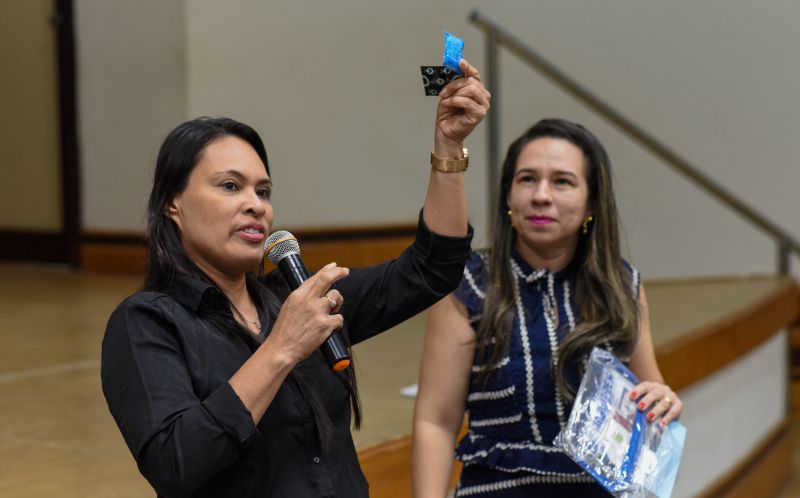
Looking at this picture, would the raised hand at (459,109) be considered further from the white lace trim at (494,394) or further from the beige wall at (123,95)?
the beige wall at (123,95)

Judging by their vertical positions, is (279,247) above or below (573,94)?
below

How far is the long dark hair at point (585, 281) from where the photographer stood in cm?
207

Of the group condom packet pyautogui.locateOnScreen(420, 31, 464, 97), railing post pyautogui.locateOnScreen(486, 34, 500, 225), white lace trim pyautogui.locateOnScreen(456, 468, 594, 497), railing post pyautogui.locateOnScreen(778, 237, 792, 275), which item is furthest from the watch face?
railing post pyautogui.locateOnScreen(778, 237, 792, 275)

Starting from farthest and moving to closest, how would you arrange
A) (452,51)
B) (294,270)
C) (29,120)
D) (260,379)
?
(29,120), (452,51), (294,270), (260,379)

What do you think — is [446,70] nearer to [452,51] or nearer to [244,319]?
[452,51]

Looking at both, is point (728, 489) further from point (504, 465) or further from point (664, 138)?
point (664, 138)

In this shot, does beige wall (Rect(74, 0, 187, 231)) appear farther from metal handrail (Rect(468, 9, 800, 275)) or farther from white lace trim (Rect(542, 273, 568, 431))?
white lace trim (Rect(542, 273, 568, 431))

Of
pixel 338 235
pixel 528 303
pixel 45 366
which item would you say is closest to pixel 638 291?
pixel 528 303

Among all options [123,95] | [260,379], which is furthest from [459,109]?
[123,95]

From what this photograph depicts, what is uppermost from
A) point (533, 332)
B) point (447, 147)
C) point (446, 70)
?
point (446, 70)

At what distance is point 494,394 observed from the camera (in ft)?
6.83

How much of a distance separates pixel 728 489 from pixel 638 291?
6.57 feet

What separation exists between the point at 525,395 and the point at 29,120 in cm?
435

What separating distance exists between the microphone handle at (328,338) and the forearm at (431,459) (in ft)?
2.34
